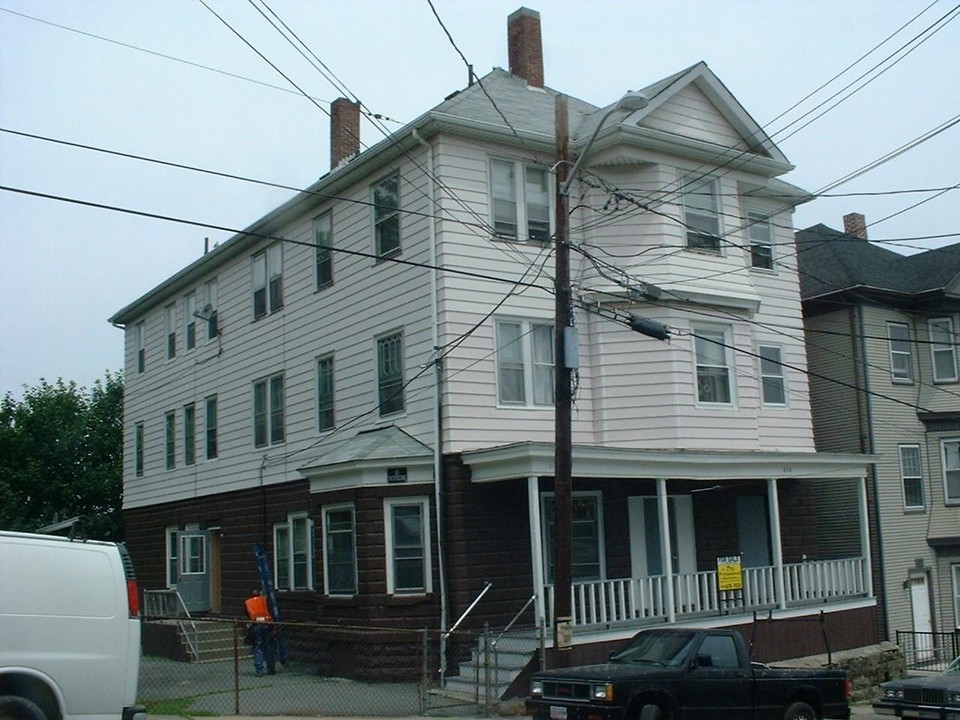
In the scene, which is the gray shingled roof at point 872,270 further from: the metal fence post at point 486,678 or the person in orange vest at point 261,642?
the person in orange vest at point 261,642

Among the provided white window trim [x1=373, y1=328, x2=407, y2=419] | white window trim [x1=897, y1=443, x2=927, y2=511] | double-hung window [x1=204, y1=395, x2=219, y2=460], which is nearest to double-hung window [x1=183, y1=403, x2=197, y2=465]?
double-hung window [x1=204, y1=395, x2=219, y2=460]

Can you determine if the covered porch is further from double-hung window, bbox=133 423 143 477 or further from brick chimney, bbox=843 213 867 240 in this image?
double-hung window, bbox=133 423 143 477

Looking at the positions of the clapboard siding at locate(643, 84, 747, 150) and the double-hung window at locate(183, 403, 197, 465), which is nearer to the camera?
the clapboard siding at locate(643, 84, 747, 150)

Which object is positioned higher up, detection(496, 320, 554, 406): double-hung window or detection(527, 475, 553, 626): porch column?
detection(496, 320, 554, 406): double-hung window

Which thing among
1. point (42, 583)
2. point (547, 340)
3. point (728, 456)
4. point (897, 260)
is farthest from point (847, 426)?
point (42, 583)

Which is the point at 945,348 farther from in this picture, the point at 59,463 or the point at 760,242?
the point at 59,463

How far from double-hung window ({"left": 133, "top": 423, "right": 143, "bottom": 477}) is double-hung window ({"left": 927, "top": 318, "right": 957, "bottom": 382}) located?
76.9ft

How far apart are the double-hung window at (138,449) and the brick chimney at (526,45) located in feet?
55.2

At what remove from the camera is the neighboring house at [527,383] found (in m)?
21.1

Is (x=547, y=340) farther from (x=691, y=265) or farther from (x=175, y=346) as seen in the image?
(x=175, y=346)

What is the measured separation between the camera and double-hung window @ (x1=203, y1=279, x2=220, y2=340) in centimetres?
3061

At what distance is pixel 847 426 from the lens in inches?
1200

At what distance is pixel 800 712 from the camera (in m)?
15.6

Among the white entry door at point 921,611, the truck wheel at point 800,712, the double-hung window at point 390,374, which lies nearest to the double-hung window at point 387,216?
the double-hung window at point 390,374
